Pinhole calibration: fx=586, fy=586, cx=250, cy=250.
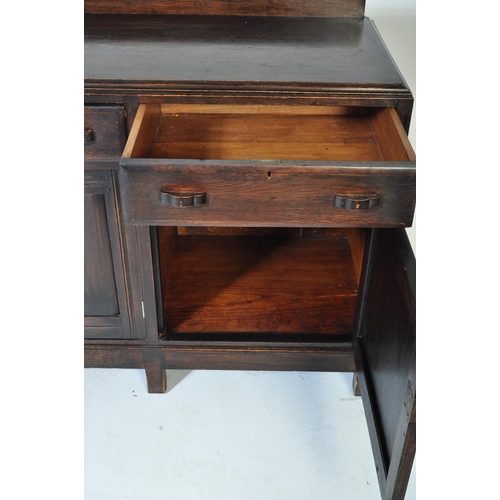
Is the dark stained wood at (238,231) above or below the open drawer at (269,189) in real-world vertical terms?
below

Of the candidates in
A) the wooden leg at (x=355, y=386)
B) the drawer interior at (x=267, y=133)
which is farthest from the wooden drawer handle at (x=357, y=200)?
the wooden leg at (x=355, y=386)

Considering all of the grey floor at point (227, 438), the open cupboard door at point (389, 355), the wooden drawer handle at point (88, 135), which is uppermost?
the wooden drawer handle at point (88, 135)

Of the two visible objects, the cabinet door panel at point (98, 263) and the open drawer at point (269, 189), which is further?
the cabinet door panel at point (98, 263)

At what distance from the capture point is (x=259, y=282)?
146cm

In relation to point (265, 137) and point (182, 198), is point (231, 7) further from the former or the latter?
point (182, 198)

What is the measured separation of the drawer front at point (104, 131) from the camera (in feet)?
3.34

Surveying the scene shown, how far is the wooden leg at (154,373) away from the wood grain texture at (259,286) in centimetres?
7

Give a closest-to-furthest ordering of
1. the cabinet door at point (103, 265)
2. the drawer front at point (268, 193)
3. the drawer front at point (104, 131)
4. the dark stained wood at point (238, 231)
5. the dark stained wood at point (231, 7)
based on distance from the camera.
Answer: the drawer front at point (268, 193)
the drawer front at point (104, 131)
the cabinet door at point (103, 265)
the dark stained wood at point (231, 7)
the dark stained wood at point (238, 231)

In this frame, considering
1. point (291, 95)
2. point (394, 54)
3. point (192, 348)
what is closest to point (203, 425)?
point (192, 348)

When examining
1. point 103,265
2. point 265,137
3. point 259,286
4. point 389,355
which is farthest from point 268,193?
point 259,286

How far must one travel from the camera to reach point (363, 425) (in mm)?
1306

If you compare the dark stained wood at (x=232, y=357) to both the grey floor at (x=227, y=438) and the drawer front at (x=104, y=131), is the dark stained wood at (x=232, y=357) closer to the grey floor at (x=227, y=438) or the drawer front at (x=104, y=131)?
the grey floor at (x=227, y=438)

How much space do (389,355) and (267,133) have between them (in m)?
0.47

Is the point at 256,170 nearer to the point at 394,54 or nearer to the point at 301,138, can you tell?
the point at 301,138
